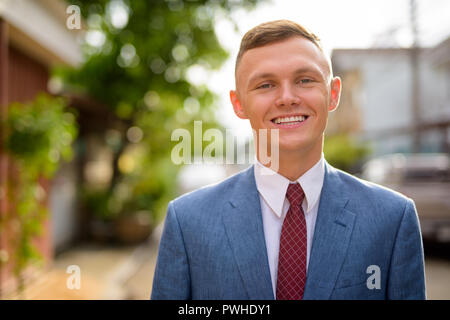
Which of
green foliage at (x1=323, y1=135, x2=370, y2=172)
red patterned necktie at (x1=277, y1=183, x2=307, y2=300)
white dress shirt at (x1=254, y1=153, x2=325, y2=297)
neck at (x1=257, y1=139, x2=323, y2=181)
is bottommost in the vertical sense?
red patterned necktie at (x1=277, y1=183, x2=307, y2=300)

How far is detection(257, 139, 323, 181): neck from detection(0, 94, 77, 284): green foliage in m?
3.44

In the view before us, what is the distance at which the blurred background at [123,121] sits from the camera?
15.9ft

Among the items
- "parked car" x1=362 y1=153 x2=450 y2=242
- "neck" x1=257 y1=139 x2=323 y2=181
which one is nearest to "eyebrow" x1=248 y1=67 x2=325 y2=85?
"neck" x1=257 y1=139 x2=323 y2=181

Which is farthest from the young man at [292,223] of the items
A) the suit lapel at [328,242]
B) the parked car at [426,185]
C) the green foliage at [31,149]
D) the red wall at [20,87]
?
the parked car at [426,185]

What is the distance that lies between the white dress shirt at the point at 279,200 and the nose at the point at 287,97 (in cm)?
25

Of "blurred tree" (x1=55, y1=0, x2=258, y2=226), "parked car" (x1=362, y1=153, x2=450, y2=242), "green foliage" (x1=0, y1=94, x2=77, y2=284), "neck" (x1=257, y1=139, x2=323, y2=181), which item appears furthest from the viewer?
"blurred tree" (x1=55, y1=0, x2=258, y2=226)

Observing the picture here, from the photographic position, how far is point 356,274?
4.42 feet

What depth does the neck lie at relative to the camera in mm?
1455

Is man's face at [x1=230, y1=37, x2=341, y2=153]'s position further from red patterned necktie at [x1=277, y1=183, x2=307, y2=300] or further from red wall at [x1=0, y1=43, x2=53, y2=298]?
red wall at [x1=0, y1=43, x2=53, y2=298]

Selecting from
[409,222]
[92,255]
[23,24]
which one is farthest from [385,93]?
[409,222]

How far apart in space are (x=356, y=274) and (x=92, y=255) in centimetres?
780

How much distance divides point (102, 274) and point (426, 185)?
236 inches

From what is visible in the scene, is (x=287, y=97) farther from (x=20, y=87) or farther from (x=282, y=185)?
(x=20, y=87)
